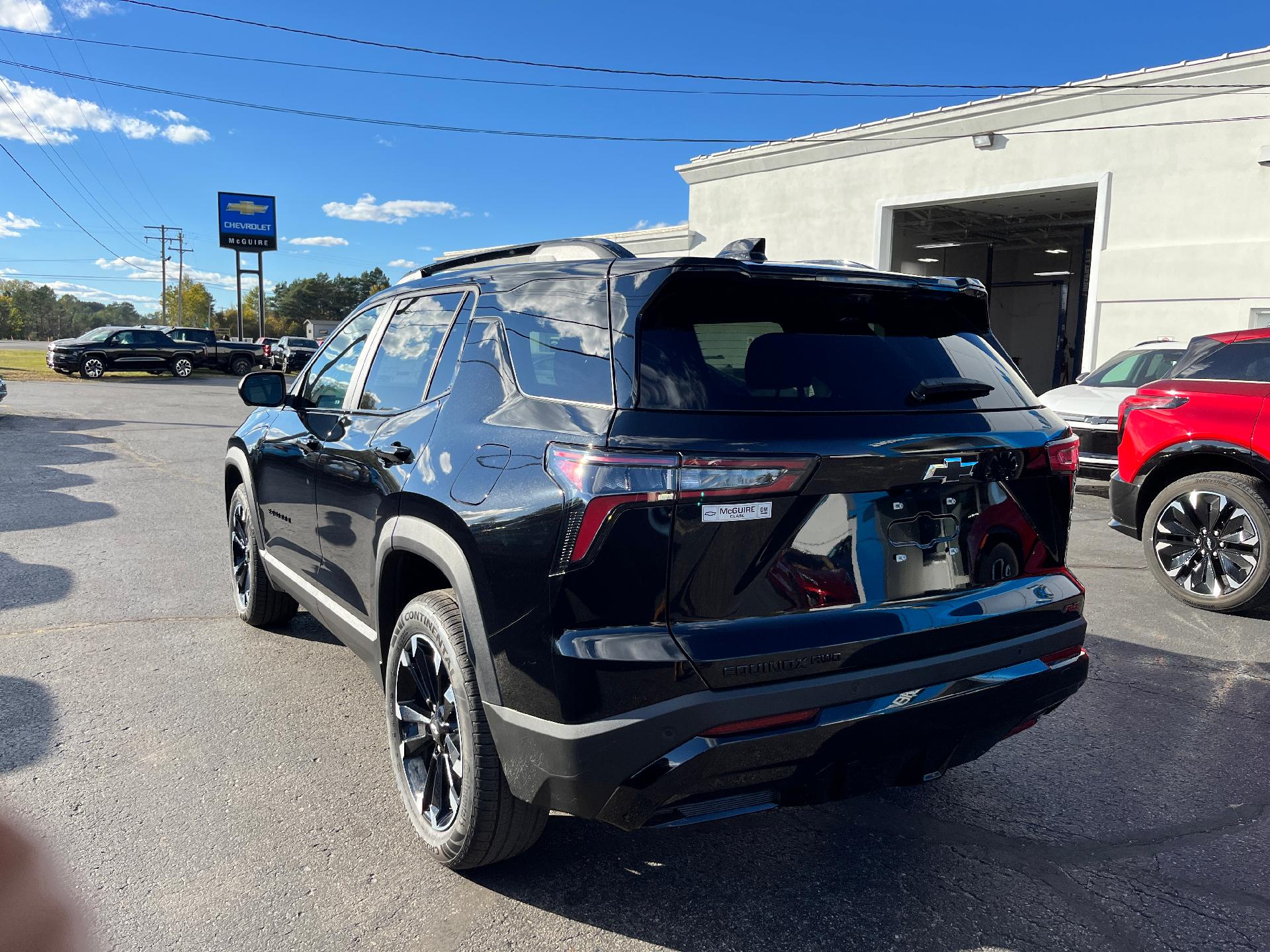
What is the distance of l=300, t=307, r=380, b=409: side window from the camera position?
12.7 ft

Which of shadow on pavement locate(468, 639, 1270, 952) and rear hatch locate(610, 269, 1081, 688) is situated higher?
rear hatch locate(610, 269, 1081, 688)

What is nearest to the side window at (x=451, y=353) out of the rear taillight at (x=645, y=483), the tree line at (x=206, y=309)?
the rear taillight at (x=645, y=483)

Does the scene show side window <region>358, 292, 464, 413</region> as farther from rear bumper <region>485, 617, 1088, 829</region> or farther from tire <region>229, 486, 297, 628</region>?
tire <region>229, 486, 297, 628</region>

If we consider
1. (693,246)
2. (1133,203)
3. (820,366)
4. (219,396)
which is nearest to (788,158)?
(693,246)

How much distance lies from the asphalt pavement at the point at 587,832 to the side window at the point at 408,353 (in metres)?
1.42

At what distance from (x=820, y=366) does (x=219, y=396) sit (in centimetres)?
2543

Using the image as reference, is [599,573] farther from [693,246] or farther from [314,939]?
[693,246]

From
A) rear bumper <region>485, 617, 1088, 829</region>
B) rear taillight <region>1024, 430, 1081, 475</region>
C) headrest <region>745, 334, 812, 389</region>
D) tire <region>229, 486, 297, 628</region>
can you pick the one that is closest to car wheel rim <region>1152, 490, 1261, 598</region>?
rear taillight <region>1024, 430, 1081, 475</region>

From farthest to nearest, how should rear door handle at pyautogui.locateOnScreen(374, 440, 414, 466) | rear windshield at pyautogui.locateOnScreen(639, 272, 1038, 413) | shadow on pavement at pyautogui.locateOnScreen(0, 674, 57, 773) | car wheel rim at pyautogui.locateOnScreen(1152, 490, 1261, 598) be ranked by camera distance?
1. car wheel rim at pyautogui.locateOnScreen(1152, 490, 1261, 598)
2. shadow on pavement at pyautogui.locateOnScreen(0, 674, 57, 773)
3. rear door handle at pyautogui.locateOnScreen(374, 440, 414, 466)
4. rear windshield at pyautogui.locateOnScreen(639, 272, 1038, 413)

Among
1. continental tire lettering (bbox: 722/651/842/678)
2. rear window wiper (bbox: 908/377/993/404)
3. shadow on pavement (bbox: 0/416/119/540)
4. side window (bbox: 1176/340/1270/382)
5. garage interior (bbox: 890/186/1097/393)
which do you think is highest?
garage interior (bbox: 890/186/1097/393)

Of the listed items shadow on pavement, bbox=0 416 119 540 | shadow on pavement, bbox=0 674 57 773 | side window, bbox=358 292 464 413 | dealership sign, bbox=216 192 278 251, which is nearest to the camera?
side window, bbox=358 292 464 413

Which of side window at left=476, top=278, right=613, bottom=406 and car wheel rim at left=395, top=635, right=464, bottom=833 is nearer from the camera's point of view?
side window at left=476, top=278, right=613, bottom=406

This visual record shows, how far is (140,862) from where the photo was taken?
284 centimetres

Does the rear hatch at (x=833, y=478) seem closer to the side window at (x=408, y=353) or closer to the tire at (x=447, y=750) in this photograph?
the tire at (x=447, y=750)
